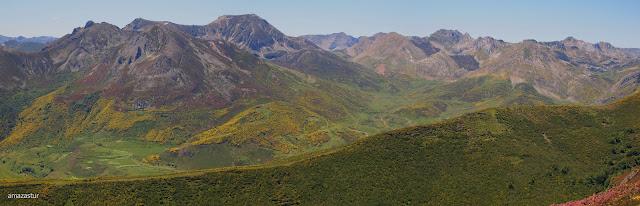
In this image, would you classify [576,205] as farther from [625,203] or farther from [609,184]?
[609,184]

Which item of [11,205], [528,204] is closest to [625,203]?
[528,204]

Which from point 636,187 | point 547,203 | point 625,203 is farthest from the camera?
point 547,203

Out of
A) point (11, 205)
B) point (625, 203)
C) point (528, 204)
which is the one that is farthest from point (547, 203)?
point (11, 205)

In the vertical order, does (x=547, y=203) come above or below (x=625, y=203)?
below

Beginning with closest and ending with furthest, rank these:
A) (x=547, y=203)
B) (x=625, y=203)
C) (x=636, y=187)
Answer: (x=625, y=203)
(x=636, y=187)
(x=547, y=203)

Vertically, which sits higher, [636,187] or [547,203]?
[636,187]

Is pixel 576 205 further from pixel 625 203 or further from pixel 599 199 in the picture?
pixel 625 203

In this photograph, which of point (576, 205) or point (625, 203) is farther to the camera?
point (576, 205)

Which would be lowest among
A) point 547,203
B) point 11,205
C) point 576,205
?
point 11,205
